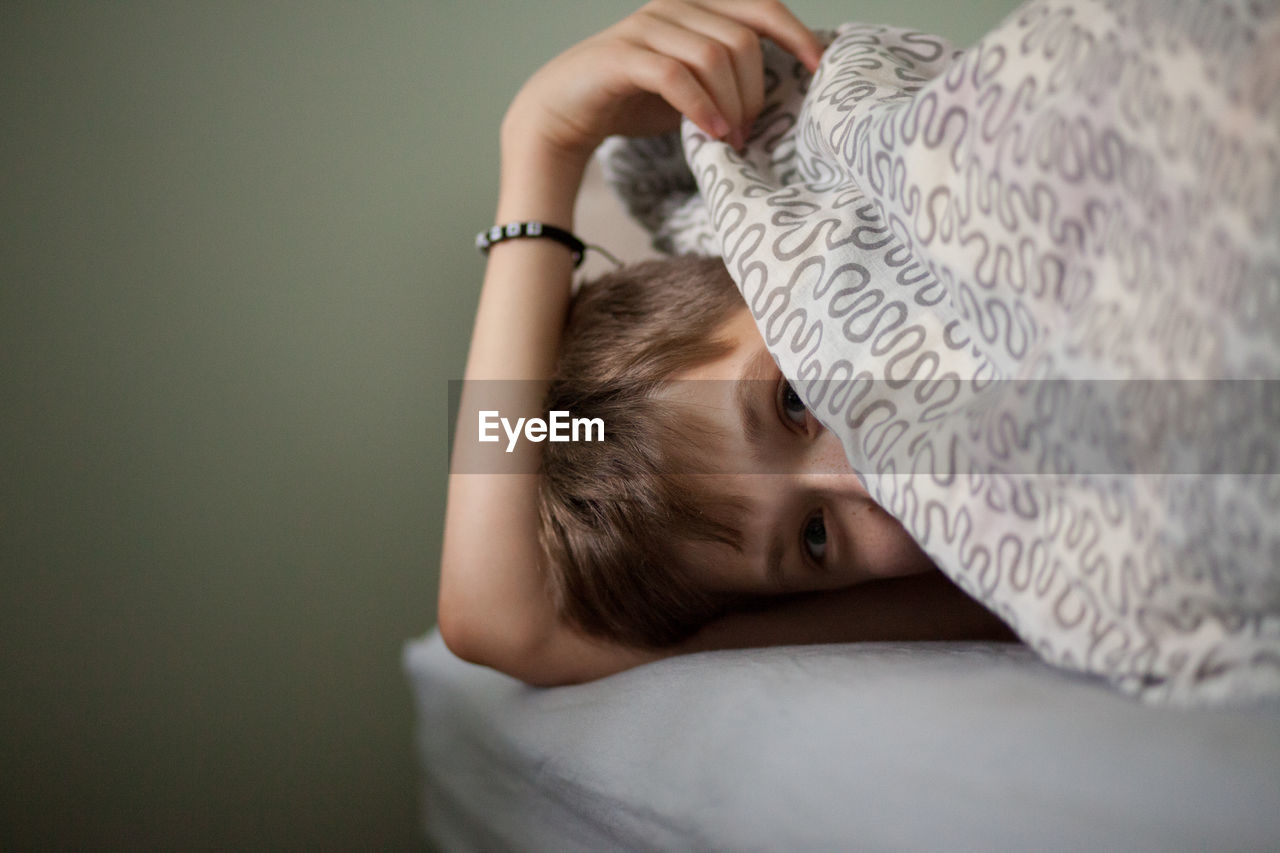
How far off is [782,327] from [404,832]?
0.78 m

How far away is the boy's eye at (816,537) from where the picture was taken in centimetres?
61

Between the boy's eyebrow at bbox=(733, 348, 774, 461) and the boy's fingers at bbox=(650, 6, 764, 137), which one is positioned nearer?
the boy's eyebrow at bbox=(733, 348, 774, 461)

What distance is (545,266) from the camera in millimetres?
741

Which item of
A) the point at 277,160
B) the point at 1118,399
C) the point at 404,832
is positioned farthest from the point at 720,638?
the point at 277,160

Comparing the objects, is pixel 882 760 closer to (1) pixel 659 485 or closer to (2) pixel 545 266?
(1) pixel 659 485

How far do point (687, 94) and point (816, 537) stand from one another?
0.39 metres

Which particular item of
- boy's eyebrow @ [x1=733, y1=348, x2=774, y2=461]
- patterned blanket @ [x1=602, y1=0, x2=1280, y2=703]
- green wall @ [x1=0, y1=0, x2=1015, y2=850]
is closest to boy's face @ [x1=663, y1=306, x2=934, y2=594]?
boy's eyebrow @ [x1=733, y1=348, x2=774, y2=461]

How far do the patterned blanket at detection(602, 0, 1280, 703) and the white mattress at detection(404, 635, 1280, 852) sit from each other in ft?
0.12

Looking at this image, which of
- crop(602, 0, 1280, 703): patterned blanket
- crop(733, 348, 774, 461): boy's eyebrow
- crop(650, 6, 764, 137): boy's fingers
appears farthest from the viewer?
crop(650, 6, 764, 137): boy's fingers

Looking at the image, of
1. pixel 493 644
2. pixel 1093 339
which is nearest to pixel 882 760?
pixel 1093 339

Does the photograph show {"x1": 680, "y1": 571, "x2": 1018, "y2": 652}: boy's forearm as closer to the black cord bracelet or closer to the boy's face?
the boy's face

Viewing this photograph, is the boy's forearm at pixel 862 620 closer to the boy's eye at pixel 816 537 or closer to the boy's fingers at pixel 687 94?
the boy's eye at pixel 816 537

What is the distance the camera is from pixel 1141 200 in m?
0.31

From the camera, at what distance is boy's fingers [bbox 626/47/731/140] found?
2.12 feet
